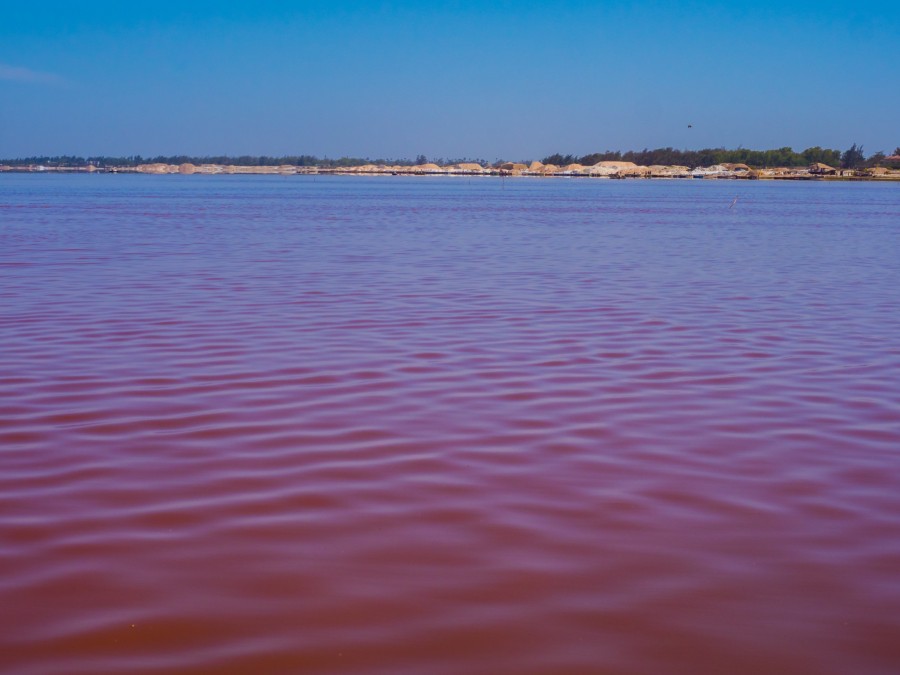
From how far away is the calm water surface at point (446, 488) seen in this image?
13.0 feet

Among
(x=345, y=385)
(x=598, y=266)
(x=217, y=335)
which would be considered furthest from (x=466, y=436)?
(x=598, y=266)

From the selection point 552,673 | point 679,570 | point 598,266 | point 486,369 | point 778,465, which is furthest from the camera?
point 598,266

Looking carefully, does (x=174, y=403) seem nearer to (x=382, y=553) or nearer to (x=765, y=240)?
(x=382, y=553)

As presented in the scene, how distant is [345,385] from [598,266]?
42.2 feet

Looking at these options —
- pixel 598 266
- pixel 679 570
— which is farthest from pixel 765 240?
pixel 679 570

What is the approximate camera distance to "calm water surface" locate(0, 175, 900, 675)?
3.97 m

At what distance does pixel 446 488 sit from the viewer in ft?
19.0

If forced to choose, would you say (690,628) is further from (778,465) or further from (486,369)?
(486,369)

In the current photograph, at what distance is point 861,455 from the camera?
21.6 ft

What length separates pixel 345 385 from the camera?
8.34m

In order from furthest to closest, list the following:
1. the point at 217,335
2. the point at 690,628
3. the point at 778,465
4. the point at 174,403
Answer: the point at 217,335 → the point at 174,403 → the point at 778,465 → the point at 690,628

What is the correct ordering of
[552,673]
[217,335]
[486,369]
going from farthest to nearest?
[217,335] < [486,369] < [552,673]

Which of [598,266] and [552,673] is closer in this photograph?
[552,673]

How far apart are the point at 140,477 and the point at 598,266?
1562 centimetres
